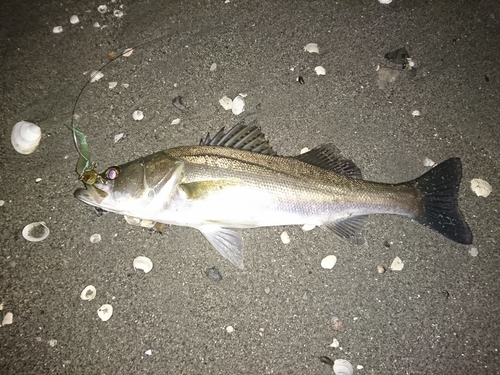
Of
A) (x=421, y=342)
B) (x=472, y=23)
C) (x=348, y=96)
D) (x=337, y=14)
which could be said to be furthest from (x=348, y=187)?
(x=472, y=23)

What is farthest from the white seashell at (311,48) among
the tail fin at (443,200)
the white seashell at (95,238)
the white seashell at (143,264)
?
the white seashell at (95,238)

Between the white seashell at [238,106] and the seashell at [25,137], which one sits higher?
the seashell at [25,137]

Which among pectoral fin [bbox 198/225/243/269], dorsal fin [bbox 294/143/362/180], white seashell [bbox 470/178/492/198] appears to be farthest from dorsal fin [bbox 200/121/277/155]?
white seashell [bbox 470/178/492/198]

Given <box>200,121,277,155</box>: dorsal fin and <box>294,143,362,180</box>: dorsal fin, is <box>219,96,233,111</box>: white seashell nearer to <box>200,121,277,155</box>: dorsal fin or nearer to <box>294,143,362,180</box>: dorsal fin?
<box>200,121,277,155</box>: dorsal fin

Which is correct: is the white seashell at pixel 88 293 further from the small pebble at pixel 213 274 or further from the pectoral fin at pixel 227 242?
the pectoral fin at pixel 227 242

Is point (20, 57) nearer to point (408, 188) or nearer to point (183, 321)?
point (183, 321)

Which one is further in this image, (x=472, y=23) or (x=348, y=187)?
(x=472, y=23)
